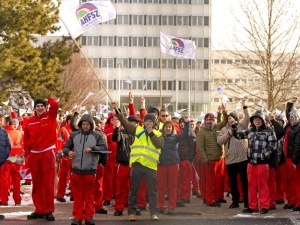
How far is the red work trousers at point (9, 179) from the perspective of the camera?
1591 centimetres

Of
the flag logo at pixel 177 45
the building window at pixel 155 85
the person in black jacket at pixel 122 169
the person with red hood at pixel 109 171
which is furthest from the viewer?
the building window at pixel 155 85

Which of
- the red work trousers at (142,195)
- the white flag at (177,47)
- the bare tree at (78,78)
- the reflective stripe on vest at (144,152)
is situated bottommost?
the red work trousers at (142,195)

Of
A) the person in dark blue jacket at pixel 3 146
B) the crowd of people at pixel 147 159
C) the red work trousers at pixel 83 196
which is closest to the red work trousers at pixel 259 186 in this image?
the crowd of people at pixel 147 159

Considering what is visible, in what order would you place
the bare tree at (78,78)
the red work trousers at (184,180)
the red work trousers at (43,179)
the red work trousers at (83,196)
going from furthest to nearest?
the bare tree at (78,78)
the red work trousers at (184,180)
the red work trousers at (43,179)
the red work trousers at (83,196)

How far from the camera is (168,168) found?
15.0m

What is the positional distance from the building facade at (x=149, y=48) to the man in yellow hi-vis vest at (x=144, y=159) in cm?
8446

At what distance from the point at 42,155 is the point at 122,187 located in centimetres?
192

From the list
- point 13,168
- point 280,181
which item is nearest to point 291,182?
point 280,181

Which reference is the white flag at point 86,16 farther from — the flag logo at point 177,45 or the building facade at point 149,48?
the building facade at point 149,48

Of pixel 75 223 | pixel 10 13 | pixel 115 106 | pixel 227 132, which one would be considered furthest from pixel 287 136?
pixel 10 13

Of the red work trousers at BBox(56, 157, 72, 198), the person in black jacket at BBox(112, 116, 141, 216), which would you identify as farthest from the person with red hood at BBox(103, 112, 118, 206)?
the person in black jacket at BBox(112, 116, 141, 216)

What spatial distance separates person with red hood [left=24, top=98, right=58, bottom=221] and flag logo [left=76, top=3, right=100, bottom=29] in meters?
3.64

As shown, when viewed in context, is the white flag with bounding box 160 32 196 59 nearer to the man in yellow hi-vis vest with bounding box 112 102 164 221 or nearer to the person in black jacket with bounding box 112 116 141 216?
the person in black jacket with bounding box 112 116 141 216

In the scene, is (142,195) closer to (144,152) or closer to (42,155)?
(144,152)
